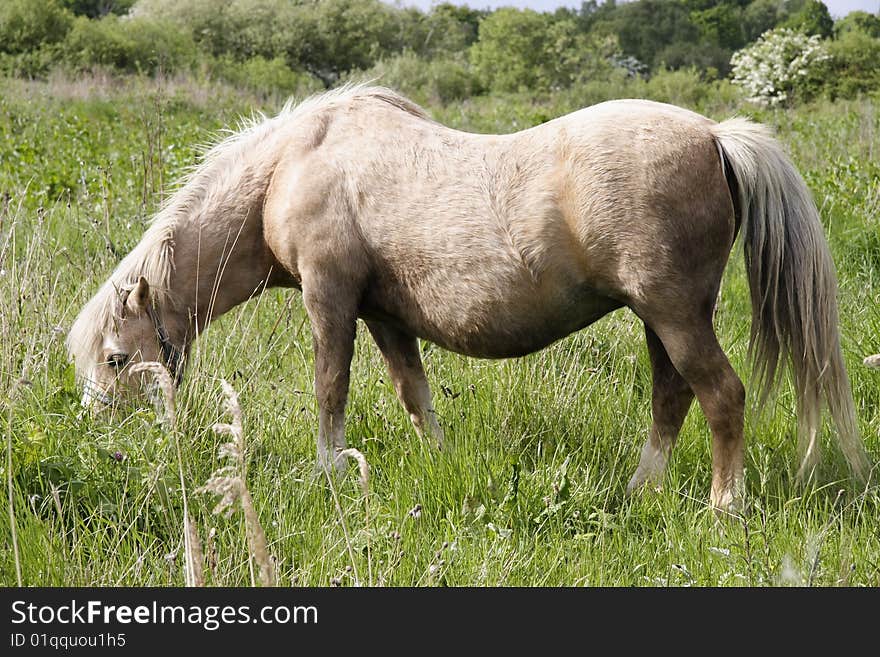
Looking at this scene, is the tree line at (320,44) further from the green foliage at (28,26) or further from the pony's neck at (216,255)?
the pony's neck at (216,255)

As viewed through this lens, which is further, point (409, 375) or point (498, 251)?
point (409, 375)

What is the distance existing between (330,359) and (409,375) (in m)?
0.47

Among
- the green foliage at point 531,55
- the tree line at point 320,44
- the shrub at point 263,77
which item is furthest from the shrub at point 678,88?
the shrub at point 263,77

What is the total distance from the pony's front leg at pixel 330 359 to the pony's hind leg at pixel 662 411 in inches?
47.6

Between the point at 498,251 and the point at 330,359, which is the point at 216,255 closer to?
the point at 330,359

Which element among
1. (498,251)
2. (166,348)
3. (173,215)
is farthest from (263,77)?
(498,251)

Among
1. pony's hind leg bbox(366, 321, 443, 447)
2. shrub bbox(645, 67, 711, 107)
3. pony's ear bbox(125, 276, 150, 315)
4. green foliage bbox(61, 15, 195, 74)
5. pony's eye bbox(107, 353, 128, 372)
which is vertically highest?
green foliage bbox(61, 15, 195, 74)

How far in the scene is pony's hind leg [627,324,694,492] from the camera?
11.6 feet

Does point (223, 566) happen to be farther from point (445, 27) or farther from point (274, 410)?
point (445, 27)

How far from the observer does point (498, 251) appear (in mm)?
3242

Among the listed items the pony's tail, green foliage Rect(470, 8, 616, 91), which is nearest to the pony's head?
the pony's tail

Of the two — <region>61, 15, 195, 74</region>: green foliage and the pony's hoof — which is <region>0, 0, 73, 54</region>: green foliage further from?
the pony's hoof

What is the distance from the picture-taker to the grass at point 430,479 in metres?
2.73

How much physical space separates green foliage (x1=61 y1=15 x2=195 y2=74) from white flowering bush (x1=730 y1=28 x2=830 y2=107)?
57.1 feet
